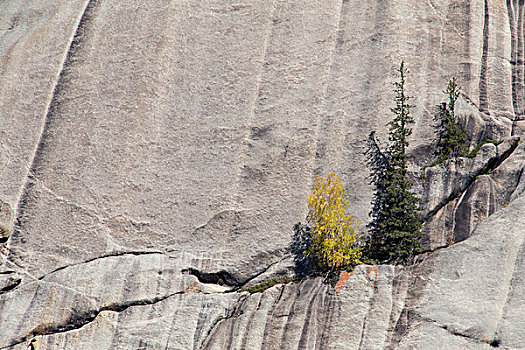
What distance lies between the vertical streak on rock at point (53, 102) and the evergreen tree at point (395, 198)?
7.32m

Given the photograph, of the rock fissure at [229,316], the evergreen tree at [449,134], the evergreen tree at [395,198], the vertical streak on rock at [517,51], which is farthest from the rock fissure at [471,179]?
the rock fissure at [229,316]

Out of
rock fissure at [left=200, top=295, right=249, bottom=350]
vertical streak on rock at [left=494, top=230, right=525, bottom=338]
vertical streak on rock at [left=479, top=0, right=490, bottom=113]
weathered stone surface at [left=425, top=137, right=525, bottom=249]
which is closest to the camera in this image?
vertical streak on rock at [left=494, top=230, right=525, bottom=338]

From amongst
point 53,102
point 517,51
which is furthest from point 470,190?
point 53,102

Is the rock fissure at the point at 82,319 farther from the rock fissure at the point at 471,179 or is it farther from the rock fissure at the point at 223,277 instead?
the rock fissure at the point at 471,179

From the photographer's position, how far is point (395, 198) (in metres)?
12.9

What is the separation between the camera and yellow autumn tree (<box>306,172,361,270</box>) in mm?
12547

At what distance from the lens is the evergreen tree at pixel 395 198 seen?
40.7 feet

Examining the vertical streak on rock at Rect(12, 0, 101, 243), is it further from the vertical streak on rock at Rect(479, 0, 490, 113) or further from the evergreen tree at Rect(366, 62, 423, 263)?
the vertical streak on rock at Rect(479, 0, 490, 113)

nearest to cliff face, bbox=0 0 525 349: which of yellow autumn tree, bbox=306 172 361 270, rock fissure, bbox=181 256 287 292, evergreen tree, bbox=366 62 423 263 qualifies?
rock fissure, bbox=181 256 287 292

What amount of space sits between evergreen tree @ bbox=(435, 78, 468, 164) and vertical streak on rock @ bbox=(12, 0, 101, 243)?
8.64 meters

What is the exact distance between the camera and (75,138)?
47.8 feet

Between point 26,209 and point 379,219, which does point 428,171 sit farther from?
point 26,209

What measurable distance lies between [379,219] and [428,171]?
4.70 feet

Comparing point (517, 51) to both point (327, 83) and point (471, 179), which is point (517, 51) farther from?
point (327, 83)
